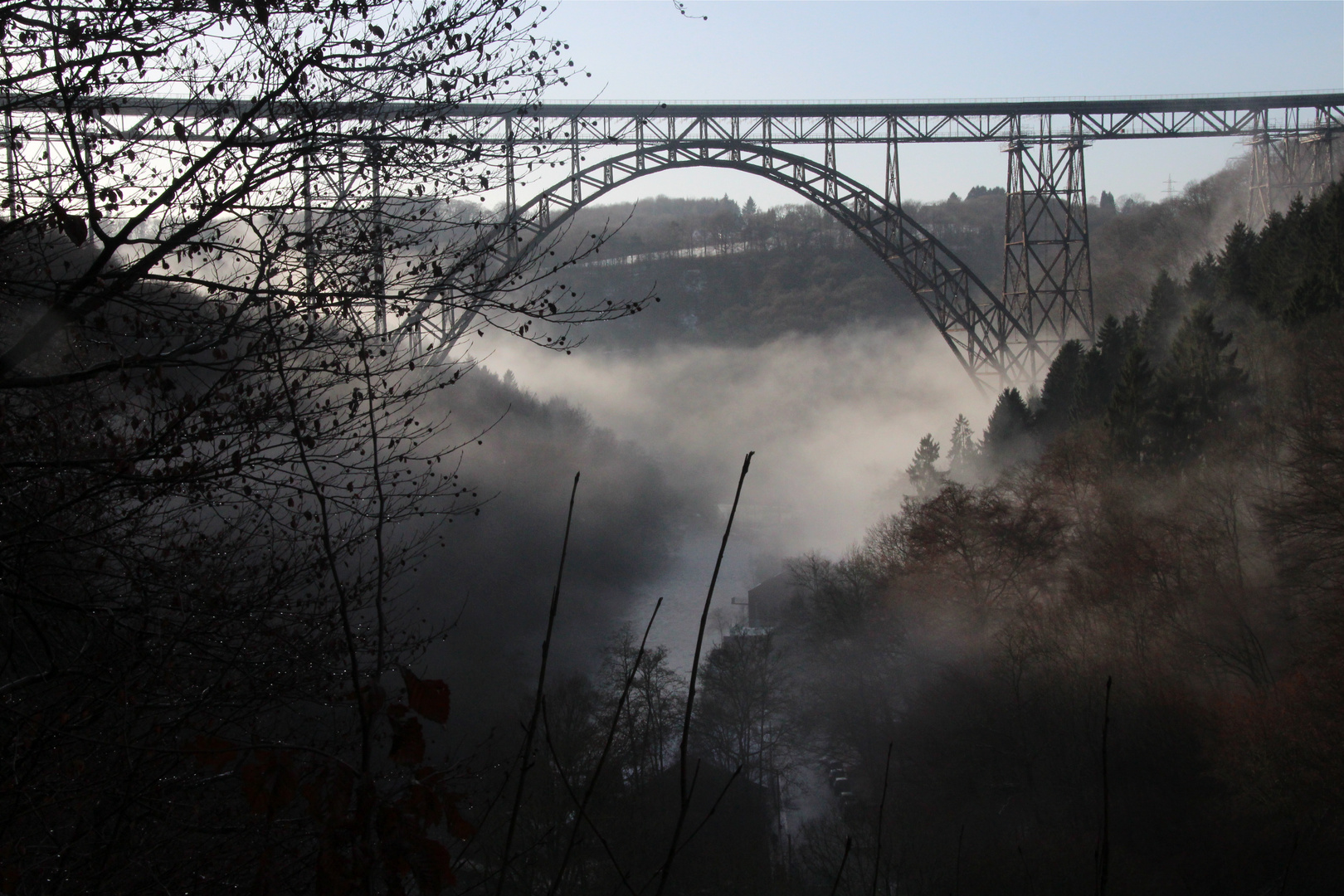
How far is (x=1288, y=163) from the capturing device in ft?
76.0

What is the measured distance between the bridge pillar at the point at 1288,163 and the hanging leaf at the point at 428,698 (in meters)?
25.3

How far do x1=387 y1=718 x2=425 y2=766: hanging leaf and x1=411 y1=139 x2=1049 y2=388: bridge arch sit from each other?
51.5ft

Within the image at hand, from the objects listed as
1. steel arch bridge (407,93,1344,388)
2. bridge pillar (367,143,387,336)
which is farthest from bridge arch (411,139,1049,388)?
bridge pillar (367,143,387,336)

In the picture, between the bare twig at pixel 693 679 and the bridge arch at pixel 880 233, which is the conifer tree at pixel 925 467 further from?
the bare twig at pixel 693 679

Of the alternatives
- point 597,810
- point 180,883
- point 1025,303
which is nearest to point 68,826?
point 180,883

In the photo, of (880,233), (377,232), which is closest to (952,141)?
(880,233)

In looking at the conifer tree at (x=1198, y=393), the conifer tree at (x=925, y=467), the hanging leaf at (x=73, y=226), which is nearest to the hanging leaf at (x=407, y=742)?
the hanging leaf at (x=73, y=226)

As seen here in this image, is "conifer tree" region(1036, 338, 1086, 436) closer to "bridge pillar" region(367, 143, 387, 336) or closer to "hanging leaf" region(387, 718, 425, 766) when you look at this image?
"bridge pillar" region(367, 143, 387, 336)

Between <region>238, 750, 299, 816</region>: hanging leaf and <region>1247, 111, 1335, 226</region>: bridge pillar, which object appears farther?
<region>1247, 111, 1335, 226</region>: bridge pillar

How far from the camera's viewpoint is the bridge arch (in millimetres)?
18953

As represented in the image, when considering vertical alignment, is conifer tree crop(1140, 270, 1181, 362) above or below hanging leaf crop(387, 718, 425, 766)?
above

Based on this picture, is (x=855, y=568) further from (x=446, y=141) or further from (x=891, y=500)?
(x=446, y=141)

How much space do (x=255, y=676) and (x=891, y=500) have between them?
3088 centimetres

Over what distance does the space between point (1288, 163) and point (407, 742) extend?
27.4 meters
